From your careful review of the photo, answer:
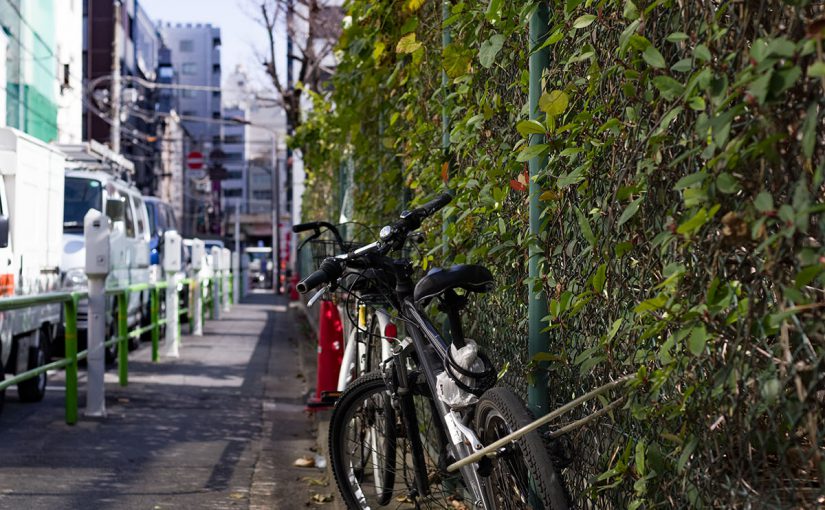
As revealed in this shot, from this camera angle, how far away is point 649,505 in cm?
239

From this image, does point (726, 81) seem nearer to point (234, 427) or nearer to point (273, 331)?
point (234, 427)

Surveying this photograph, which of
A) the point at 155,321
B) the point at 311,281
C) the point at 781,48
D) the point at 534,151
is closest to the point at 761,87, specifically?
the point at 781,48

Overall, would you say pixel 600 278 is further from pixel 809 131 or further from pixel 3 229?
pixel 3 229

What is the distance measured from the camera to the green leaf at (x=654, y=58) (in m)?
2.08

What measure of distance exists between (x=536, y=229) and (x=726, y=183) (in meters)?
1.42

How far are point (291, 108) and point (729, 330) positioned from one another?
887 inches

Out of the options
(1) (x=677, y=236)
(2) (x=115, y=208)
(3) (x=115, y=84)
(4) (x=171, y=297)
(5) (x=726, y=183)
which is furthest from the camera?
(3) (x=115, y=84)

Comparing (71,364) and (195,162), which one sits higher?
(195,162)

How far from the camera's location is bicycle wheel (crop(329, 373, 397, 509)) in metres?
4.22

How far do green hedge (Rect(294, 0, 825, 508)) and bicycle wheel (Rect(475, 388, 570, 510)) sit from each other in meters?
0.14

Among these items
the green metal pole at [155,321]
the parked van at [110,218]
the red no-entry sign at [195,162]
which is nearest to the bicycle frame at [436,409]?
the green metal pole at [155,321]

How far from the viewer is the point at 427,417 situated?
4621mm

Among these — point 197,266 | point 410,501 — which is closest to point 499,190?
point 410,501

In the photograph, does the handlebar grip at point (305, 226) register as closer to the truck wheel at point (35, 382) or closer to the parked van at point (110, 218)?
the truck wheel at point (35, 382)
